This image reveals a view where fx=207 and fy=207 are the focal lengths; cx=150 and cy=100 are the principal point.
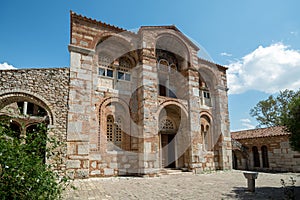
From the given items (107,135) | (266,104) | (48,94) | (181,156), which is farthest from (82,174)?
(266,104)

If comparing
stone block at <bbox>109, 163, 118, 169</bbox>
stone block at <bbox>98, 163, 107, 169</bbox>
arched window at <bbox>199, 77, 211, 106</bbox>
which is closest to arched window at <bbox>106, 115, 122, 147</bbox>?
stone block at <bbox>109, 163, 118, 169</bbox>

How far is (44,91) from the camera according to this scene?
27.9 feet

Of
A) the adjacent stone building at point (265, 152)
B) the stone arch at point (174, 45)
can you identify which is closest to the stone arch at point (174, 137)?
the stone arch at point (174, 45)

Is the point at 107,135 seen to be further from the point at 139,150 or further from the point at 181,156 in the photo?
the point at 181,156

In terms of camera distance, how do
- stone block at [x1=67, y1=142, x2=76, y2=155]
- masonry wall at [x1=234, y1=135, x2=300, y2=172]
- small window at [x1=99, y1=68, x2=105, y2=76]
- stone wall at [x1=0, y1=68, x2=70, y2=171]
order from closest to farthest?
1. stone wall at [x1=0, y1=68, x2=70, y2=171]
2. stone block at [x1=67, y1=142, x2=76, y2=155]
3. small window at [x1=99, y1=68, x2=105, y2=76]
4. masonry wall at [x1=234, y1=135, x2=300, y2=172]

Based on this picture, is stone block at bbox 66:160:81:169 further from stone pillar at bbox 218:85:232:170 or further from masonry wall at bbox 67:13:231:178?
stone pillar at bbox 218:85:232:170

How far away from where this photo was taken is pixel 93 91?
987cm

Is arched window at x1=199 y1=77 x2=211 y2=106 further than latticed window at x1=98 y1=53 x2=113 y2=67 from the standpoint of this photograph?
Yes

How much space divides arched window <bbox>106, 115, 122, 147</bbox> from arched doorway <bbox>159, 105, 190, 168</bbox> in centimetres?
267

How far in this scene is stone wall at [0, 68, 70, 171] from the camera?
26.4ft

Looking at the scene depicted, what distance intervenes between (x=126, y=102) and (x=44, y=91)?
12.8ft

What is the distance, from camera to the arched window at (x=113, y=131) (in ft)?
33.5

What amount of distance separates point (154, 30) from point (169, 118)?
529 centimetres

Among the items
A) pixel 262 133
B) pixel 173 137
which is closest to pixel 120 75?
pixel 173 137
